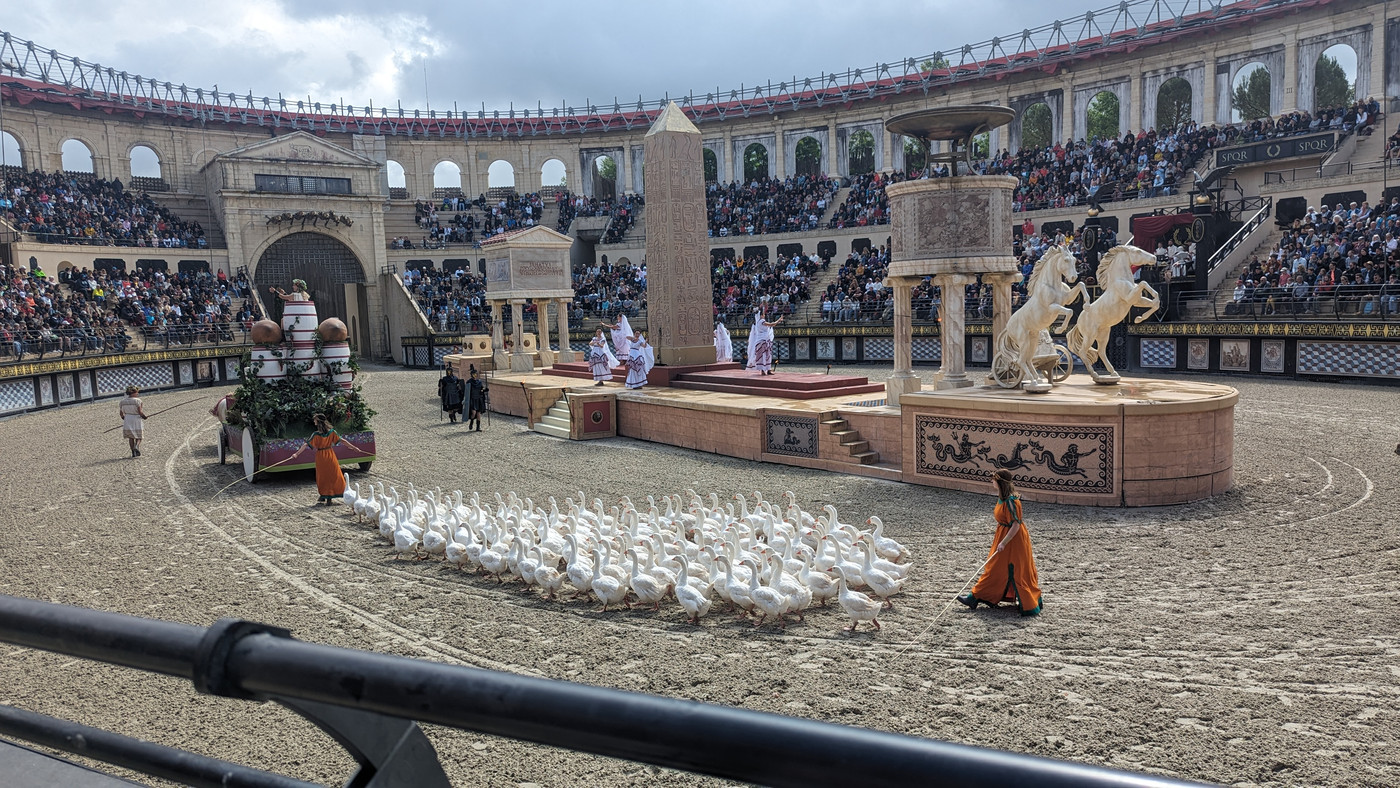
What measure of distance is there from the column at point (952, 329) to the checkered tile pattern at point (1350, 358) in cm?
1421

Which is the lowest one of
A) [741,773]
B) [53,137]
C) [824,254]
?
[741,773]

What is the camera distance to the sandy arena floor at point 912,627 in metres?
6.01

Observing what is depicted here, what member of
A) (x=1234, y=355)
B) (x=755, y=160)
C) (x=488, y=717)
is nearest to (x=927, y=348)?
(x=1234, y=355)

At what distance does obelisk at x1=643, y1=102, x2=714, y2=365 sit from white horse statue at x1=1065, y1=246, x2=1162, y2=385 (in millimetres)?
9461

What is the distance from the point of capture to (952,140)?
17.1 metres

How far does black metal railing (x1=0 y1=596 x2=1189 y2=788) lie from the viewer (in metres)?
0.97

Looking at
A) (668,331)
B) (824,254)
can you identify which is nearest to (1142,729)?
(668,331)

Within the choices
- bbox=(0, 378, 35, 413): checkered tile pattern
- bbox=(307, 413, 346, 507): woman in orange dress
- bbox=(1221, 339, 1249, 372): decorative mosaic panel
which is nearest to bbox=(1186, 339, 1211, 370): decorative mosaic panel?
bbox=(1221, 339, 1249, 372): decorative mosaic panel

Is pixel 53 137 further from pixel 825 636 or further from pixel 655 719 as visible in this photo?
pixel 655 719

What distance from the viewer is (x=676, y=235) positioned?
70.1 ft

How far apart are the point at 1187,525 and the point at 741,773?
11.8 m

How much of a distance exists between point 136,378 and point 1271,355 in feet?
121

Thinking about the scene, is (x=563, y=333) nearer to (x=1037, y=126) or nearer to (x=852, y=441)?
(x=852, y=441)

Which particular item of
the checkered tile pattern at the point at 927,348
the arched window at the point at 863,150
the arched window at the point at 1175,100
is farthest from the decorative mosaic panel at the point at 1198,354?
the arched window at the point at 863,150
